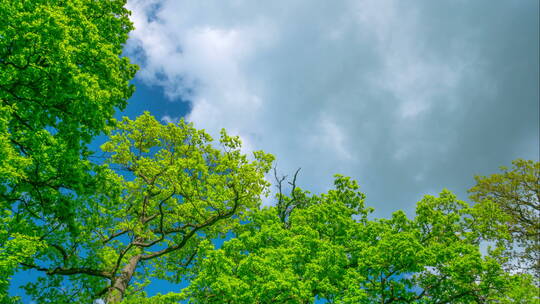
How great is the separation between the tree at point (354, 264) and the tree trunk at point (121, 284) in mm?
3366

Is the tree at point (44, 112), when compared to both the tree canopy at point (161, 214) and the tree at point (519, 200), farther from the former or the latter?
the tree at point (519, 200)

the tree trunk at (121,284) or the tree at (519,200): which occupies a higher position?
the tree at (519,200)

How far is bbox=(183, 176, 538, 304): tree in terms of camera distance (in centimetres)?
1501

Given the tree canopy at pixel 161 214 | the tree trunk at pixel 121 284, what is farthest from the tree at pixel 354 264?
the tree trunk at pixel 121 284

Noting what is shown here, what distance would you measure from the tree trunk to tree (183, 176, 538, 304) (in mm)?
3366

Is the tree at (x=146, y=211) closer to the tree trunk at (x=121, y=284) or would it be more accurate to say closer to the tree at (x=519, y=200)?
the tree trunk at (x=121, y=284)

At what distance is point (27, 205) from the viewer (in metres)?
13.1

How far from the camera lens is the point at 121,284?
17.9 meters

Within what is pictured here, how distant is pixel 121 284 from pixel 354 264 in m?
11.8

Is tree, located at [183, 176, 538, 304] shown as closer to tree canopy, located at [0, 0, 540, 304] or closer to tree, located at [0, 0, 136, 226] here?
tree canopy, located at [0, 0, 540, 304]

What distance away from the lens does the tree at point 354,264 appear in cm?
1501

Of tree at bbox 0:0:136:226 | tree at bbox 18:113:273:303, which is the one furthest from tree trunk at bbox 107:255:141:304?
tree at bbox 0:0:136:226

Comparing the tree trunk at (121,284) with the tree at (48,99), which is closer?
the tree at (48,99)


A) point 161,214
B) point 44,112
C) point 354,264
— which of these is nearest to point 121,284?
point 161,214
